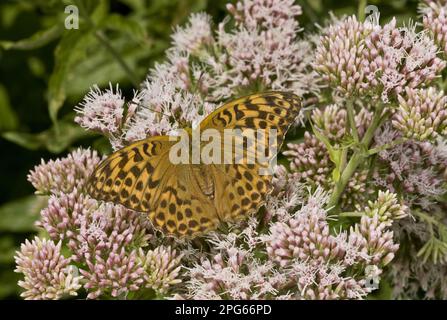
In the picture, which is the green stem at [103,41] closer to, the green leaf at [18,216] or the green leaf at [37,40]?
the green leaf at [37,40]

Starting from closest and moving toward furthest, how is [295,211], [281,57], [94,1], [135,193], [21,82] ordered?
1. [135,193]
2. [295,211]
3. [281,57]
4. [94,1]
5. [21,82]

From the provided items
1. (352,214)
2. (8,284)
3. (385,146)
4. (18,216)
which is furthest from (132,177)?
(8,284)

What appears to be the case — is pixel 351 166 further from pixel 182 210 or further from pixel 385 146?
pixel 182 210

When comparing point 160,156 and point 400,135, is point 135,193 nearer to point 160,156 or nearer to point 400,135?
point 160,156

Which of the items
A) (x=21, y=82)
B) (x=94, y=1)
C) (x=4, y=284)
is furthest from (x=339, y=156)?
(x=21, y=82)

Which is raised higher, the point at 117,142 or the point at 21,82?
the point at 21,82

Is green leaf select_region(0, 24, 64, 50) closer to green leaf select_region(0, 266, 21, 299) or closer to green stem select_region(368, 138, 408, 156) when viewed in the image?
green leaf select_region(0, 266, 21, 299)

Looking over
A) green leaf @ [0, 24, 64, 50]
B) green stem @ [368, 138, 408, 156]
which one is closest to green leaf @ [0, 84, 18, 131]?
green leaf @ [0, 24, 64, 50]
